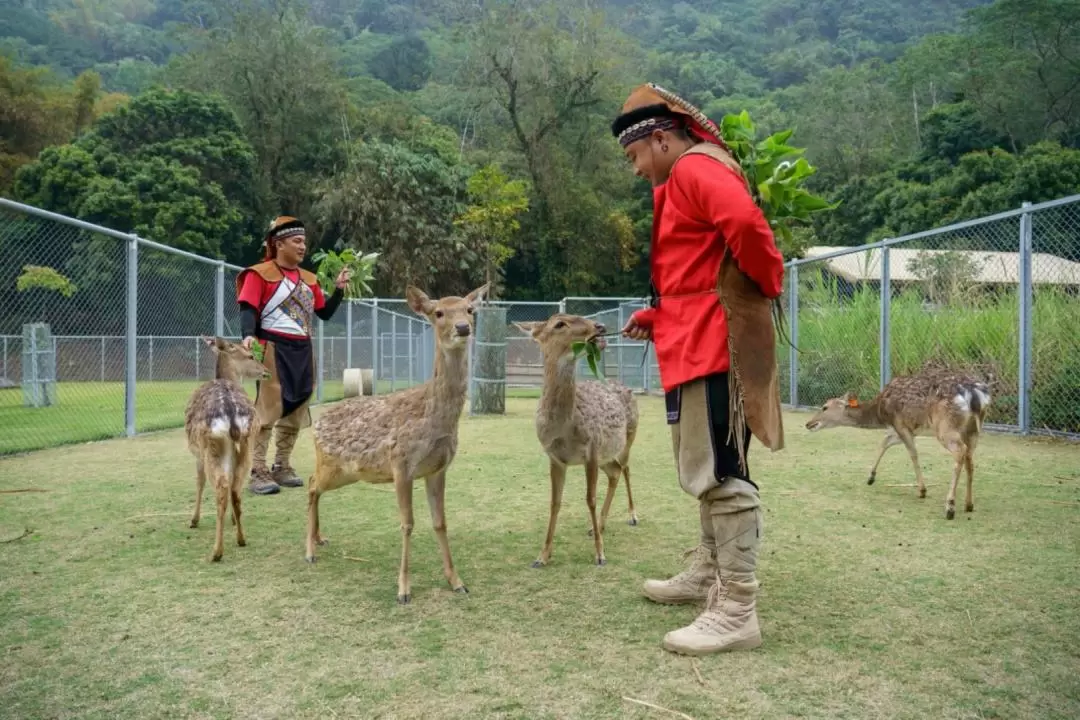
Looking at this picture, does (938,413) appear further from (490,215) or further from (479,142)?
(479,142)

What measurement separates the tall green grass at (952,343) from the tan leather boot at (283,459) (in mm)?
5505

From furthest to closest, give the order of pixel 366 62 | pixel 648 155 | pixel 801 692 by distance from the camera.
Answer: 1. pixel 366 62
2. pixel 648 155
3. pixel 801 692

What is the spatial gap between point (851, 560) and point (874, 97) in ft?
181

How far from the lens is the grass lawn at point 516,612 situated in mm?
2938

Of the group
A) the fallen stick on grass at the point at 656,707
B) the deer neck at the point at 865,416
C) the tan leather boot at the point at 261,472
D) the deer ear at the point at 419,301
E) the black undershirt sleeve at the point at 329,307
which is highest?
the black undershirt sleeve at the point at 329,307

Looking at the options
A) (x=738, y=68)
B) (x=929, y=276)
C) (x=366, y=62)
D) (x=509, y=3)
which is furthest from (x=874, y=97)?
(x=929, y=276)

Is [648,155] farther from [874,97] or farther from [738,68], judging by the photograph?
[738,68]

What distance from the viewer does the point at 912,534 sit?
5.29m

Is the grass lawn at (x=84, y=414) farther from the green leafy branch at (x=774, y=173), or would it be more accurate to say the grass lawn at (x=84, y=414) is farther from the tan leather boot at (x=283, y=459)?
the green leafy branch at (x=774, y=173)

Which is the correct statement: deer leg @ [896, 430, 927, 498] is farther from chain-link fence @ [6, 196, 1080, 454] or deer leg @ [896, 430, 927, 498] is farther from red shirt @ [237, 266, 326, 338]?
red shirt @ [237, 266, 326, 338]

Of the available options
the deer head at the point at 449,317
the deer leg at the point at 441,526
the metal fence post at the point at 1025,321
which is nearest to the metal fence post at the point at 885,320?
the metal fence post at the point at 1025,321

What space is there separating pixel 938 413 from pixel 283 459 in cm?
511

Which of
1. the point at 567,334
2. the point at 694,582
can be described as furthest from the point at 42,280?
the point at 694,582

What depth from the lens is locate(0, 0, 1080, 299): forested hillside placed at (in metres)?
32.0
